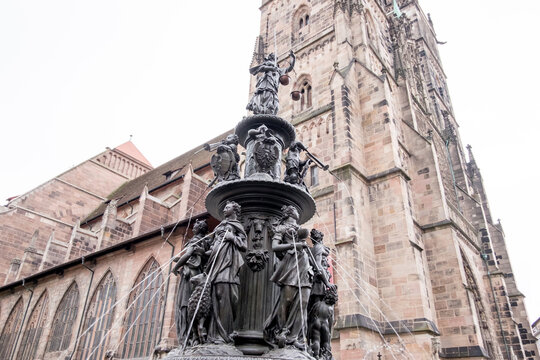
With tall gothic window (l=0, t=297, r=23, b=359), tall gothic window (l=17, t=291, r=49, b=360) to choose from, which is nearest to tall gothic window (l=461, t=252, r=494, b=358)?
tall gothic window (l=17, t=291, r=49, b=360)

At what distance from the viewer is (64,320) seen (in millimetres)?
15828

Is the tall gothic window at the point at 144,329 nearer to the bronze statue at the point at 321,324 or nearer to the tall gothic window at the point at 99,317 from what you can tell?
the tall gothic window at the point at 99,317

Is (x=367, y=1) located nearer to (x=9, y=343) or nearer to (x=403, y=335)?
(x=403, y=335)

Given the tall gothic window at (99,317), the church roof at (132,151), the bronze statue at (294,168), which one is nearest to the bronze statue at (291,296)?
the bronze statue at (294,168)

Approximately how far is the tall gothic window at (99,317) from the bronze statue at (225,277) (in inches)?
467

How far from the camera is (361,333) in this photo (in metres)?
10.2

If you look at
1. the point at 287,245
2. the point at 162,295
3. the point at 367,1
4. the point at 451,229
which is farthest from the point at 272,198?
the point at 367,1

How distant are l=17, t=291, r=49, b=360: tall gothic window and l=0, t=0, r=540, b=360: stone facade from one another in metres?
0.09

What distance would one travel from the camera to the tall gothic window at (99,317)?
552 inches

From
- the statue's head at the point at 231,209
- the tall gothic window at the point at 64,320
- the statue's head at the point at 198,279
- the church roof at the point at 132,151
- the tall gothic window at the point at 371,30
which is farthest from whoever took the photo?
the church roof at the point at 132,151

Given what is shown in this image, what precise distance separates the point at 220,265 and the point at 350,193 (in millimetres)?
9119

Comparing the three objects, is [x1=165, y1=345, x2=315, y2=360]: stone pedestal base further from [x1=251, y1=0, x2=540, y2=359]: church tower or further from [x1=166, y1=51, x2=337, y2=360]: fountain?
[x1=251, y1=0, x2=540, y2=359]: church tower

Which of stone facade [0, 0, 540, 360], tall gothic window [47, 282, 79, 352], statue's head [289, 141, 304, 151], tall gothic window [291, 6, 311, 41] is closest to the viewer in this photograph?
statue's head [289, 141, 304, 151]

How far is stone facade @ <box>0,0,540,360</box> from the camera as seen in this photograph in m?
11.5
